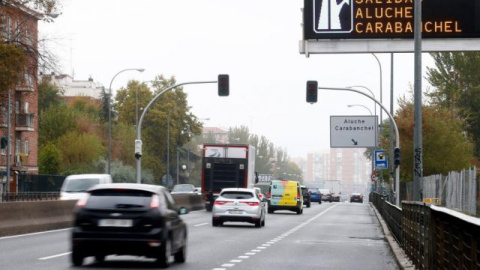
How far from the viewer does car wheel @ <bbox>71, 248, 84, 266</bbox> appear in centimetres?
1720

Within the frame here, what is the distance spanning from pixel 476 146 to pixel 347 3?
5766 centimetres

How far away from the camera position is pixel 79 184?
3656 centimetres

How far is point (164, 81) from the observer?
11750 centimetres

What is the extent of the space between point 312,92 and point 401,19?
14.0 m

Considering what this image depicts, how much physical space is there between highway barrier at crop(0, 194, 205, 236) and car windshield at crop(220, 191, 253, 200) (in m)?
5.37

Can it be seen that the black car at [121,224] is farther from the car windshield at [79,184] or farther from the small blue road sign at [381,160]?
the small blue road sign at [381,160]

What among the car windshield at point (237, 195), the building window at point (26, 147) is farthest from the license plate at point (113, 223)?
the building window at point (26, 147)

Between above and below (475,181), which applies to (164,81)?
above

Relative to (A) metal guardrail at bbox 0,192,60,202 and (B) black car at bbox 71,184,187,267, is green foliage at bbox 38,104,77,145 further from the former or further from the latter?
(B) black car at bbox 71,184,187,267

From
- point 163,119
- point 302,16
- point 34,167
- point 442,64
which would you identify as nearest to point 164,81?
point 163,119

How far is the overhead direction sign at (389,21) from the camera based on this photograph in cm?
2750

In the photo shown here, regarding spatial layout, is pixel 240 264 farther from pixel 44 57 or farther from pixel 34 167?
pixel 34 167

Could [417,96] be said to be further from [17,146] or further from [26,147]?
[26,147]

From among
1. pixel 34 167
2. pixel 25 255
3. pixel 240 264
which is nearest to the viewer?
pixel 240 264
